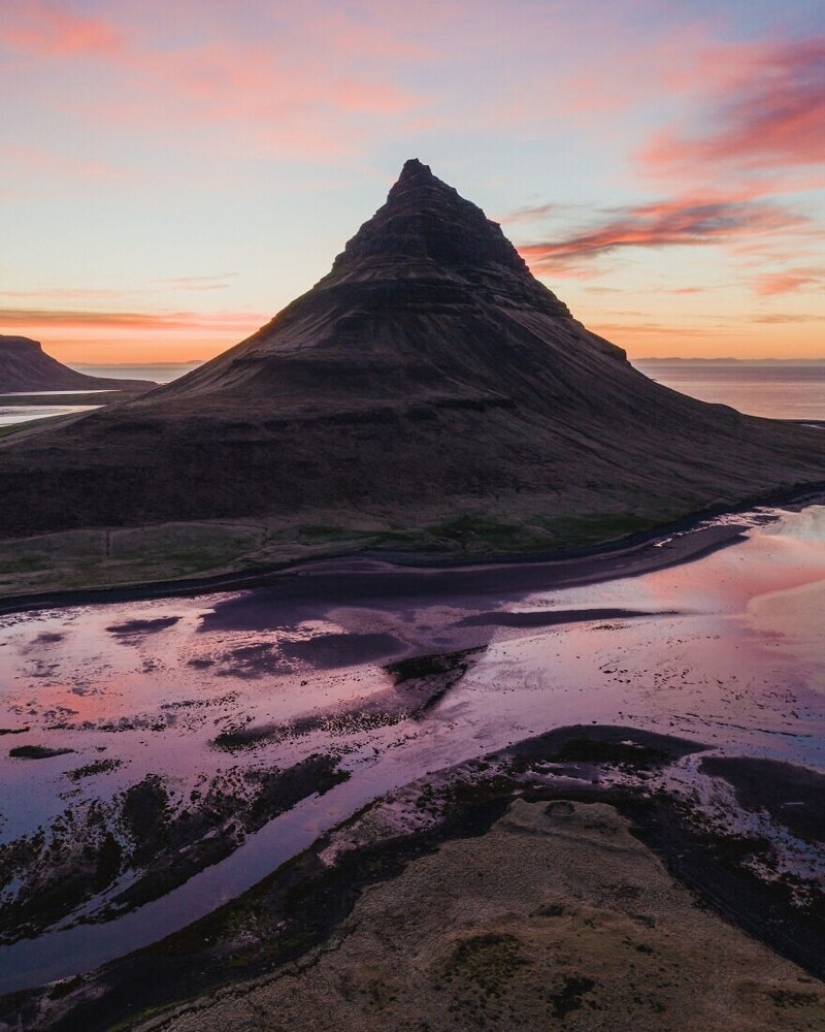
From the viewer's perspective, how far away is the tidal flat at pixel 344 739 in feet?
76.2

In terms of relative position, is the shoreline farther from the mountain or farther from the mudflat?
the mudflat

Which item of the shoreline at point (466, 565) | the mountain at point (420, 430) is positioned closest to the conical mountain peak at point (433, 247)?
the mountain at point (420, 430)

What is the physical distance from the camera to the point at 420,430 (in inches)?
3750

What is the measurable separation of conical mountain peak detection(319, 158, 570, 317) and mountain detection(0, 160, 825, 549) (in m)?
0.42

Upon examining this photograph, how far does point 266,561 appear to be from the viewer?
61.6 metres

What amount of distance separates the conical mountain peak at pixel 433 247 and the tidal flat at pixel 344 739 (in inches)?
3691

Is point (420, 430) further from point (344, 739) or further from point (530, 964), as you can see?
point (530, 964)

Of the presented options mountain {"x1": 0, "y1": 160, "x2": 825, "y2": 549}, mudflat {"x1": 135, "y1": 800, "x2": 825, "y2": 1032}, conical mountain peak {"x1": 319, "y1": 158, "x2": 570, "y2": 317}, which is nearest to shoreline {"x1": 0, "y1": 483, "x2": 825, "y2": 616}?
mountain {"x1": 0, "y1": 160, "x2": 825, "y2": 549}

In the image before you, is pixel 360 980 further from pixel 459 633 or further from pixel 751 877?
pixel 459 633

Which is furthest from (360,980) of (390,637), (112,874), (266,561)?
(266,561)

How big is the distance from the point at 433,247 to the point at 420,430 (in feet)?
189

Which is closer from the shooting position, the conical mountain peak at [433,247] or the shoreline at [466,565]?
the shoreline at [466,565]

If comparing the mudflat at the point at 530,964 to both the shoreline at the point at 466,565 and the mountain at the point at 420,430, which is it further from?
the mountain at the point at 420,430

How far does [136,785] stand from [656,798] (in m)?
19.3
